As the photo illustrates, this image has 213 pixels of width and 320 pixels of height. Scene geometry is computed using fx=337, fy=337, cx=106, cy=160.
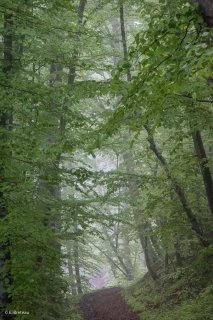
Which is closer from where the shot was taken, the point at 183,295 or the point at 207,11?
the point at 207,11

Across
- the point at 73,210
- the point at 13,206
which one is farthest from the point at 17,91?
the point at 73,210

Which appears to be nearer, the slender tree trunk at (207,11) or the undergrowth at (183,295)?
the slender tree trunk at (207,11)

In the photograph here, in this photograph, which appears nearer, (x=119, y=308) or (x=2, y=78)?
(x=2, y=78)

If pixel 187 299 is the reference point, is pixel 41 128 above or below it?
above

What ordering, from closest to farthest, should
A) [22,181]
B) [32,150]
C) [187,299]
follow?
[32,150]
[22,181]
[187,299]

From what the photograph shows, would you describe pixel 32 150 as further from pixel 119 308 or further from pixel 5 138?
pixel 119 308

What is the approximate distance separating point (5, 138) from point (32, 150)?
82cm

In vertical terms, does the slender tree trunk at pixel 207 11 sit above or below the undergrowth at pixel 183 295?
above

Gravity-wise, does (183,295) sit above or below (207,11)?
below

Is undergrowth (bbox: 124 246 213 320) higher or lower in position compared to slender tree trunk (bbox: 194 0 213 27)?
lower

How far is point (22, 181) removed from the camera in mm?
6594

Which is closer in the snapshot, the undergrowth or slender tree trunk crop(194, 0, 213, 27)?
slender tree trunk crop(194, 0, 213, 27)

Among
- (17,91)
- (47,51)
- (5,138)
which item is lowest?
(5,138)

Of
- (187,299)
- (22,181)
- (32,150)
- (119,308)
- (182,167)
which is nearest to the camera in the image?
(32,150)
